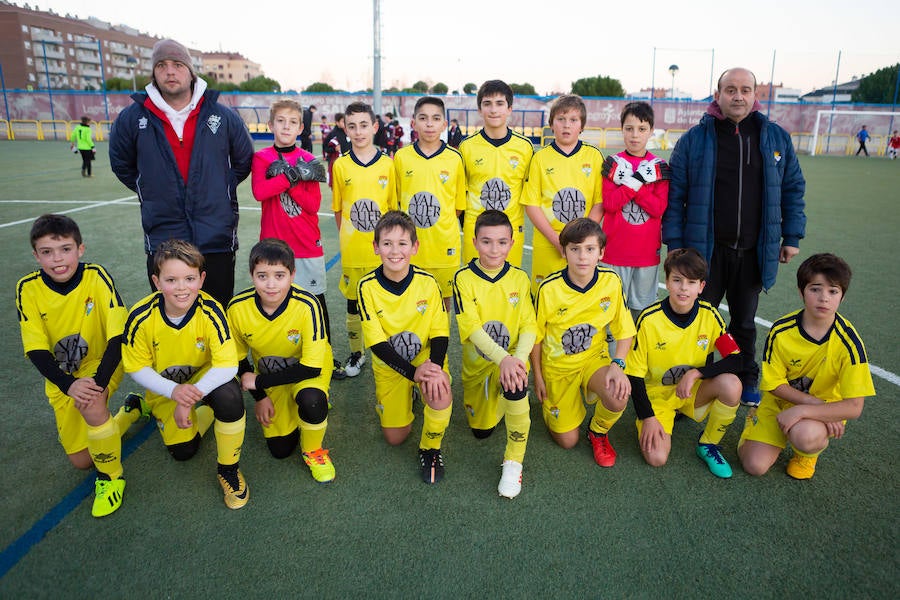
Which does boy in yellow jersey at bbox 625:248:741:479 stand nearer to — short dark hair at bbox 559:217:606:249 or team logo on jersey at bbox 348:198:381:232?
A: short dark hair at bbox 559:217:606:249

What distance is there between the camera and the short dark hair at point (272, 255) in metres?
2.87

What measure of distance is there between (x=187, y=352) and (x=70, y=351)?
662mm

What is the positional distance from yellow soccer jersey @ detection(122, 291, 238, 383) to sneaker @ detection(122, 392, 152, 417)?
701 mm

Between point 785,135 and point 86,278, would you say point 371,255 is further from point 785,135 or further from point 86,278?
point 785,135

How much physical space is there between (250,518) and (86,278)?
157 cm

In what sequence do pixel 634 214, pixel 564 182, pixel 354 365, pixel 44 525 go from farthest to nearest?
pixel 354 365 → pixel 564 182 → pixel 634 214 → pixel 44 525

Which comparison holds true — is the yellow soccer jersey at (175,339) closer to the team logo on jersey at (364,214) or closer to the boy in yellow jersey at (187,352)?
the boy in yellow jersey at (187,352)

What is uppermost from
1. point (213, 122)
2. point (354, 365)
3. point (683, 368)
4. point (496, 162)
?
point (213, 122)

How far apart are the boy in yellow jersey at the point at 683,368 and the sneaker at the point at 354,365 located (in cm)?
198

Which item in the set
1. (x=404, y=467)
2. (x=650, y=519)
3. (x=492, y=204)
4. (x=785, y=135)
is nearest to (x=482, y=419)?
(x=404, y=467)

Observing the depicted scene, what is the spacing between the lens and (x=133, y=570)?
2.25 meters

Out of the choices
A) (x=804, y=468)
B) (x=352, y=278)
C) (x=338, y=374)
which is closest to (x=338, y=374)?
(x=338, y=374)

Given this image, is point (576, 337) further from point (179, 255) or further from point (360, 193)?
point (179, 255)

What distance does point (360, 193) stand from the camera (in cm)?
397
